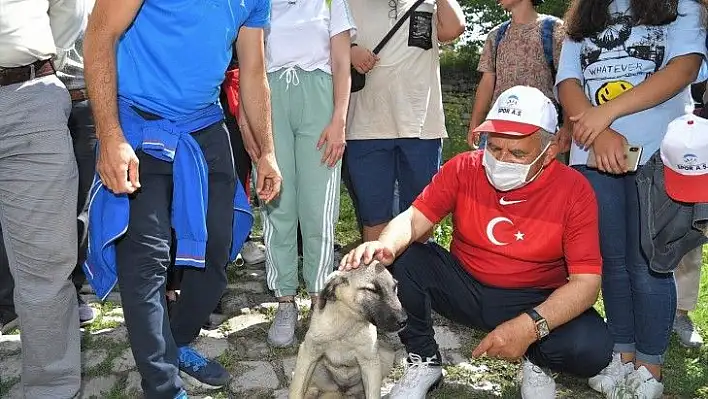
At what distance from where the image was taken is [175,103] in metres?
3.34

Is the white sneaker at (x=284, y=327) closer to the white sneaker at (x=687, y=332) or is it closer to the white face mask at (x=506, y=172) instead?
the white face mask at (x=506, y=172)

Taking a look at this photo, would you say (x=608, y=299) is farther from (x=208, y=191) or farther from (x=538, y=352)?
(x=208, y=191)

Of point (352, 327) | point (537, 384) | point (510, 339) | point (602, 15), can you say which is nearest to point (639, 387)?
point (537, 384)

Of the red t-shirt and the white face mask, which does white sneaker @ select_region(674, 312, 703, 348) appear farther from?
the white face mask

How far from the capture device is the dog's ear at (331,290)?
345 cm

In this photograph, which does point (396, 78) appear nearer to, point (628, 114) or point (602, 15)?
point (602, 15)

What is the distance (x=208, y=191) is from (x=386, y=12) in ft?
5.62

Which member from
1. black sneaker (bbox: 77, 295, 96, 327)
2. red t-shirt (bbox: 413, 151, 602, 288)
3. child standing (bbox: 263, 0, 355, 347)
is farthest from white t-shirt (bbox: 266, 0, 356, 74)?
black sneaker (bbox: 77, 295, 96, 327)

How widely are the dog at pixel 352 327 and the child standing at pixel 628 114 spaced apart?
1.18 metres

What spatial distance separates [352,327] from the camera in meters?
3.52

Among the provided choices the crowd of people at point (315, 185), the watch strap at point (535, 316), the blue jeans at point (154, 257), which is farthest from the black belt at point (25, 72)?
the watch strap at point (535, 316)

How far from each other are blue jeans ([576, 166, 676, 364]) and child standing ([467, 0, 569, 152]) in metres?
1.12

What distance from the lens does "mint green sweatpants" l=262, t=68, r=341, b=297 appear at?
4.21 metres

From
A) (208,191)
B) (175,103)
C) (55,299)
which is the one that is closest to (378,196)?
(208,191)
